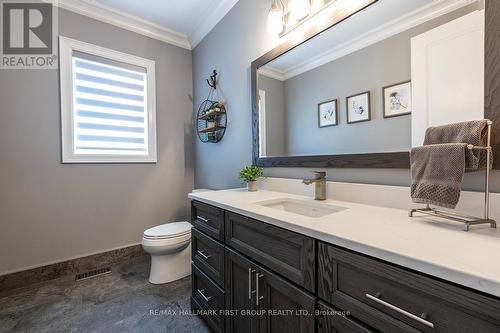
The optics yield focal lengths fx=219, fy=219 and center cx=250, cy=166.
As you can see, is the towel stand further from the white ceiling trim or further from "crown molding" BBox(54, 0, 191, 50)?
"crown molding" BBox(54, 0, 191, 50)

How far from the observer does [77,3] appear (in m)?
2.04

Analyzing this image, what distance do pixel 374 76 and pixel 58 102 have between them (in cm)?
255

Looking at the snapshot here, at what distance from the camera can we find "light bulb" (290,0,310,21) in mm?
1356

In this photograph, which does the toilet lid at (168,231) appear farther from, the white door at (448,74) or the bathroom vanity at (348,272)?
the white door at (448,74)

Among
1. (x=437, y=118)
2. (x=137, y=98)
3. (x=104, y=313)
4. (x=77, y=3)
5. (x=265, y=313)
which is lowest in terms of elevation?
(x=104, y=313)

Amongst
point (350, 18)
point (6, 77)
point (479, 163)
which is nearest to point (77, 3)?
point (6, 77)

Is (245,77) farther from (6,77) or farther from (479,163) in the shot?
(6,77)

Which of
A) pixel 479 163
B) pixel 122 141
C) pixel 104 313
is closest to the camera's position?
pixel 479 163

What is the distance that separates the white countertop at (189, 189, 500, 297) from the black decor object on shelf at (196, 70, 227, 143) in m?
1.42

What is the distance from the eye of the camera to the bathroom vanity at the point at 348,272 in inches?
17.8

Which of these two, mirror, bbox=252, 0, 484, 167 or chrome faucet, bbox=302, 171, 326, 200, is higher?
mirror, bbox=252, 0, 484, 167

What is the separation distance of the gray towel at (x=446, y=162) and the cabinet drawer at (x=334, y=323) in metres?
0.47

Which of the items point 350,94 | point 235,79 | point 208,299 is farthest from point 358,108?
point 208,299

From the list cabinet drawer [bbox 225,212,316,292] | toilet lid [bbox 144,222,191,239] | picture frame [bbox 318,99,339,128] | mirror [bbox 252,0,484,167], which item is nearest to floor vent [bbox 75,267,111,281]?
toilet lid [bbox 144,222,191,239]
